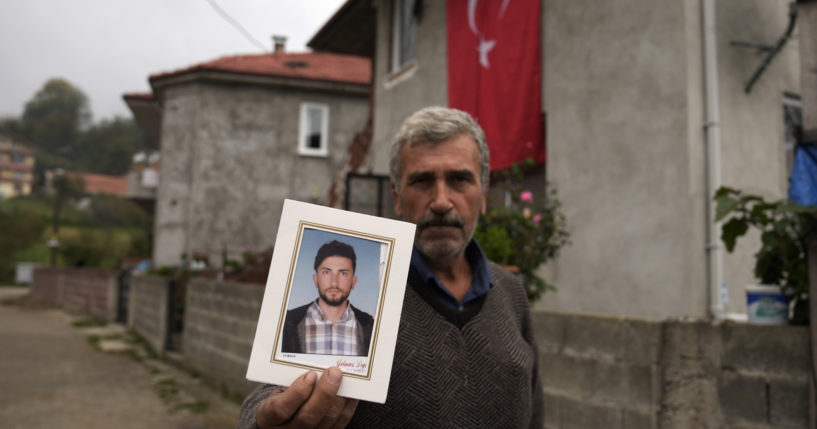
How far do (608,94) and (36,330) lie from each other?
1572 centimetres

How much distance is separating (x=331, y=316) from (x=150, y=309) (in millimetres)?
12345

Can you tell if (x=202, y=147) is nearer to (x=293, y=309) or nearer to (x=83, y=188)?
(x=293, y=309)

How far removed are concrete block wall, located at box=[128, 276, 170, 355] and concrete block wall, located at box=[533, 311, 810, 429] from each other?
9005 mm

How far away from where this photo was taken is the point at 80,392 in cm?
795

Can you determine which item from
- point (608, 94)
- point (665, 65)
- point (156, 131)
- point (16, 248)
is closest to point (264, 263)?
point (608, 94)

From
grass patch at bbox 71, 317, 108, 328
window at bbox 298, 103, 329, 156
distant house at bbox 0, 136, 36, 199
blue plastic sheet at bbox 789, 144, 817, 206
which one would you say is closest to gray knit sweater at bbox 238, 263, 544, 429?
blue plastic sheet at bbox 789, 144, 817, 206

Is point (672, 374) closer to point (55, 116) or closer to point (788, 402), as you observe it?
point (788, 402)

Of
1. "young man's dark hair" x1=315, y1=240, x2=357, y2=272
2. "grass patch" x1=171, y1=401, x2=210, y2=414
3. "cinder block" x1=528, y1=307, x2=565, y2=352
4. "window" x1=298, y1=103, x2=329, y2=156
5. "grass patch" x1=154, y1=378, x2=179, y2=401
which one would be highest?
"window" x1=298, y1=103, x2=329, y2=156

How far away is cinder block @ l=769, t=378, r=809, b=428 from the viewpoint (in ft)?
8.59

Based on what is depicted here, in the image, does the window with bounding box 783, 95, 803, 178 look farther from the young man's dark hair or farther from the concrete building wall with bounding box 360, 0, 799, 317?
the young man's dark hair

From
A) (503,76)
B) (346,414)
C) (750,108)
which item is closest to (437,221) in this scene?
(346,414)

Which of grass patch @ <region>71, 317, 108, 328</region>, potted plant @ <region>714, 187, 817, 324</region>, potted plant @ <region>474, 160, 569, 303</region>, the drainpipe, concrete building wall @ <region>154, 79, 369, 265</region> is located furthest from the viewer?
concrete building wall @ <region>154, 79, 369, 265</region>

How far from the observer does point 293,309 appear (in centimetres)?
132

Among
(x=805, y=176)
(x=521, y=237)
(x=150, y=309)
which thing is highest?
(x=805, y=176)
